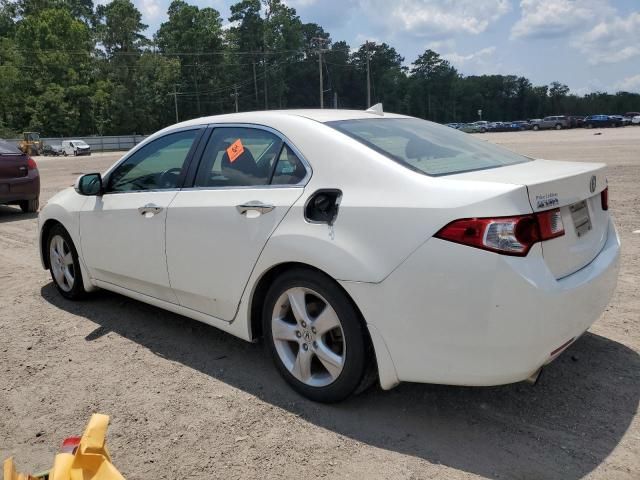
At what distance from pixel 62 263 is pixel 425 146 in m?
3.53

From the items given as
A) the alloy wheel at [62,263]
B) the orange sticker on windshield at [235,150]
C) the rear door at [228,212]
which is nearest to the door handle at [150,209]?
the rear door at [228,212]

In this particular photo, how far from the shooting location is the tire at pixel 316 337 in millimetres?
2938

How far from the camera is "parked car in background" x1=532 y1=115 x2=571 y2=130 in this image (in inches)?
2672

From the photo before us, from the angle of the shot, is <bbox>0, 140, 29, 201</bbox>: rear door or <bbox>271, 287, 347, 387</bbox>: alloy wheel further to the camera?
<bbox>0, 140, 29, 201</bbox>: rear door

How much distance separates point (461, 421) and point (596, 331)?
1.65 m

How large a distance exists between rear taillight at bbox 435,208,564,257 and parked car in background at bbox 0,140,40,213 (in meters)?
9.96

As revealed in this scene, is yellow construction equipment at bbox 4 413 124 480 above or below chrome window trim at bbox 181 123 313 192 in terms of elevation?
below

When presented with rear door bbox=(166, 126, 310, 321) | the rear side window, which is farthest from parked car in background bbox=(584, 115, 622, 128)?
the rear side window

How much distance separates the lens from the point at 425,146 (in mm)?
3404

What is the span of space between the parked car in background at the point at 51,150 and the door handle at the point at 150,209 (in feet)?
185

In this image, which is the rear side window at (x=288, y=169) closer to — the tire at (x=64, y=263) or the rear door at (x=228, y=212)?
the rear door at (x=228, y=212)

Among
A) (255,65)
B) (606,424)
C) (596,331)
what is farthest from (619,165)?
(255,65)

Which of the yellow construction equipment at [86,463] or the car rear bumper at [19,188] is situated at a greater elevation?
the car rear bumper at [19,188]

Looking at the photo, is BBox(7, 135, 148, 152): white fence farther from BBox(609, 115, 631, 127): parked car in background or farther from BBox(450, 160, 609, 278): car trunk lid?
BBox(450, 160, 609, 278): car trunk lid
